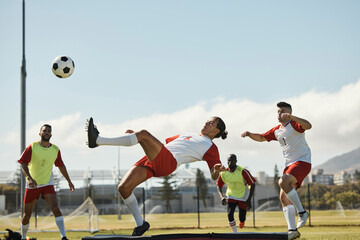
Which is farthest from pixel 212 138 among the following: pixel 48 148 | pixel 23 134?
pixel 23 134

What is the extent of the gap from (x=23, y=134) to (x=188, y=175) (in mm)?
93800

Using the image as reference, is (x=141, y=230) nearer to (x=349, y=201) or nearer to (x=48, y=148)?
(x=48, y=148)

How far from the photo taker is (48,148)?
11.3 m

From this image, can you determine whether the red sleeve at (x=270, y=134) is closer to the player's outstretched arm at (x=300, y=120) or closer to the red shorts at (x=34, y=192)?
the player's outstretched arm at (x=300, y=120)

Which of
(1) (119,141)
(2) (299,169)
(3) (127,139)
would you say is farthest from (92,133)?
(2) (299,169)

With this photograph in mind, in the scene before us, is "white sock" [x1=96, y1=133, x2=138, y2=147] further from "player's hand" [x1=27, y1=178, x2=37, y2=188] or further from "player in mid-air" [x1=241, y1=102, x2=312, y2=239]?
"player's hand" [x1=27, y1=178, x2=37, y2=188]

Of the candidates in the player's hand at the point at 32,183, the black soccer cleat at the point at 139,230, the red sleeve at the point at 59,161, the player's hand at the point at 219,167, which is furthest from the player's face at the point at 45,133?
the player's hand at the point at 219,167

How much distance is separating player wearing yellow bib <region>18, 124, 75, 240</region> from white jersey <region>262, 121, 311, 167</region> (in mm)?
5213

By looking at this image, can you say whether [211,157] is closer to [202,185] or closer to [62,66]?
[62,66]

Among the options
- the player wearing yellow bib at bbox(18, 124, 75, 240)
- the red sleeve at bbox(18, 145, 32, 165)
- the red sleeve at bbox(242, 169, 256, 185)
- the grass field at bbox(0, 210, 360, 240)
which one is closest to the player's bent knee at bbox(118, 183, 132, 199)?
the player wearing yellow bib at bbox(18, 124, 75, 240)

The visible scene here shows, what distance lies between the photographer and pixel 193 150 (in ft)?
27.7

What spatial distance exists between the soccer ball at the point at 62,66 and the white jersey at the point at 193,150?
477 centimetres

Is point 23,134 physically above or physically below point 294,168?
above

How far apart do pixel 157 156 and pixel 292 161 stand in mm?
2957
